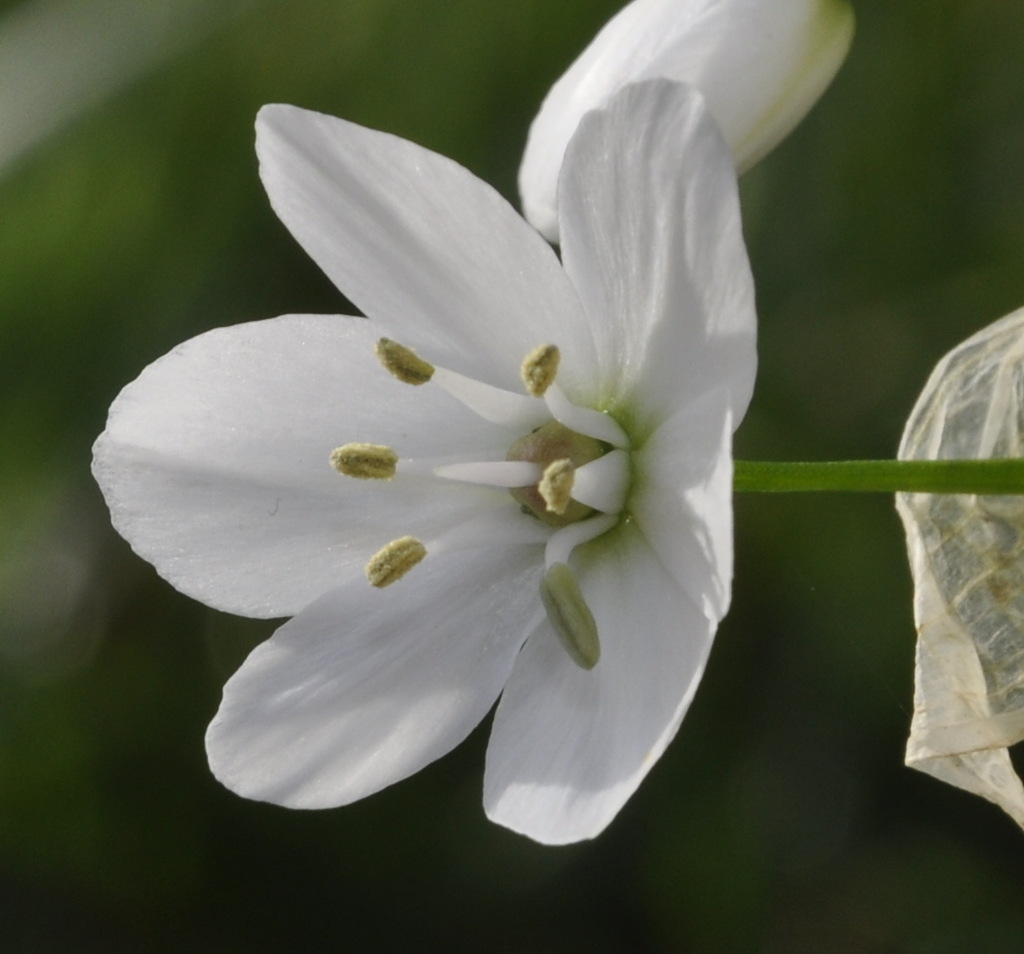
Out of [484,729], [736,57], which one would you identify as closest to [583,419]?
[736,57]

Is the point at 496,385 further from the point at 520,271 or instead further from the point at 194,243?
the point at 194,243

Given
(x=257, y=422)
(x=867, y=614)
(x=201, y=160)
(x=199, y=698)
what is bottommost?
(x=867, y=614)

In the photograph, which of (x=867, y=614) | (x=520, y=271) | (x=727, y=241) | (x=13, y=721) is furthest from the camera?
(x=13, y=721)

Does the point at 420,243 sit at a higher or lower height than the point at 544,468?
higher

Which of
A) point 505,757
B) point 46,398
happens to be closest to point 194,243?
point 46,398

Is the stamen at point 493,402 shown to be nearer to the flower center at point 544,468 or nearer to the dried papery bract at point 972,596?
the flower center at point 544,468

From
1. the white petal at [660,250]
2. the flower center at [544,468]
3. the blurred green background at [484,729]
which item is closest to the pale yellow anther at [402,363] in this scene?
the flower center at [544,468]

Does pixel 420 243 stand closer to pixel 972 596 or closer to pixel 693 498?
pixel 693 498
